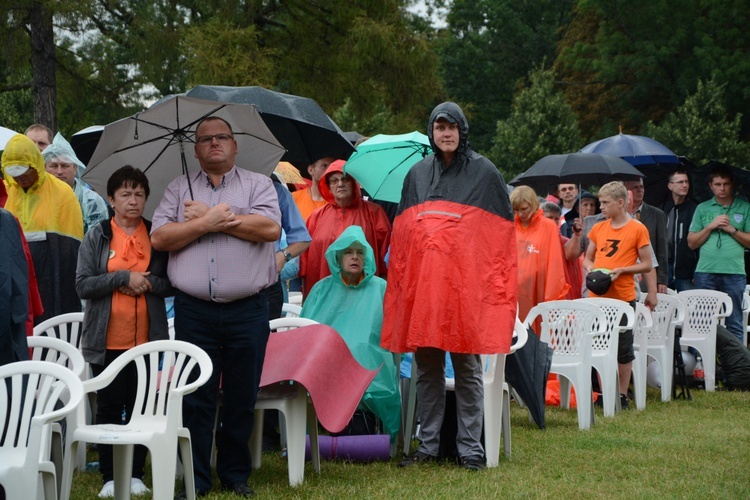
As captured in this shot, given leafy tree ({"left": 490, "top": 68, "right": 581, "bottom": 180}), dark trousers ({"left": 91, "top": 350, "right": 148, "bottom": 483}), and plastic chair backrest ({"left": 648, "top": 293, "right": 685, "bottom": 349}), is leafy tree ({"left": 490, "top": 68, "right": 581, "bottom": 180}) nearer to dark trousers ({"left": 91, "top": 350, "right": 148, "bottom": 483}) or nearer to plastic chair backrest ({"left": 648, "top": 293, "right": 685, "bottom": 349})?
plastic chair backrest ({"left": 648, "top": 293, "right": 685, "bottom": 349})

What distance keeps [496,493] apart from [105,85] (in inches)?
543

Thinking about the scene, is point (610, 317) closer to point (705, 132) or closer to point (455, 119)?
point (455, 119)

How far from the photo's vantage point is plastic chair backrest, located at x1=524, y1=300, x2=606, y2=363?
327 inches

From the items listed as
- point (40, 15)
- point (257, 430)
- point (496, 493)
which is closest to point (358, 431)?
point (257, 430)

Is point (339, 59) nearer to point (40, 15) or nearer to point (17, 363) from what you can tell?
point (40, 15)

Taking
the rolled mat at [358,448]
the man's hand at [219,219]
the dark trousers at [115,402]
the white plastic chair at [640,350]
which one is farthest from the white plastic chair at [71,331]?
the white plastic chair at [640,350]

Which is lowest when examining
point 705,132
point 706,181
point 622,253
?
point 622,253

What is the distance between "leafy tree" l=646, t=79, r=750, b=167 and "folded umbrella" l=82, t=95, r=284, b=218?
23.6m

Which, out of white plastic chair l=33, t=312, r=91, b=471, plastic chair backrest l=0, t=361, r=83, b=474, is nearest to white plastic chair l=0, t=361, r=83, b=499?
plastic chair backrest l=0, t=361, r=83, b=474

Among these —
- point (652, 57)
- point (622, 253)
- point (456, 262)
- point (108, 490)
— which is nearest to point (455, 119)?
point (456, 262)

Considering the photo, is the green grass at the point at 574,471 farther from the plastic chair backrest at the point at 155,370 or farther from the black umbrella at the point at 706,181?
the black umbrella at the point at 706,181

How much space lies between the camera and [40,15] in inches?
622

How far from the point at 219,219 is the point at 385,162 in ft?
8.89

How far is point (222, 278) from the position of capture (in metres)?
5.26
